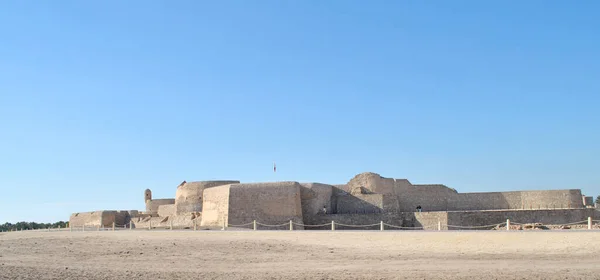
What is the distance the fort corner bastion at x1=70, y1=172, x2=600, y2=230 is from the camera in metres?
26.8

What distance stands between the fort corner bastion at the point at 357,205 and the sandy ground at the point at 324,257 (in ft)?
28.2

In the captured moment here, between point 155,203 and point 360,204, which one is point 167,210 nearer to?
point 155,203

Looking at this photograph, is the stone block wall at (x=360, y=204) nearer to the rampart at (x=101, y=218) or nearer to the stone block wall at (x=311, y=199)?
the stone block wall at (x=311, y=199)

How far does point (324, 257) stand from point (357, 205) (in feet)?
57.8

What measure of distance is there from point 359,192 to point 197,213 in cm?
943

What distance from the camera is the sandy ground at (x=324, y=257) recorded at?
11.0 meters

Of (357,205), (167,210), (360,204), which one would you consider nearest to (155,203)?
(167,210)

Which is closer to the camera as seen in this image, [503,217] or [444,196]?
[503,217]

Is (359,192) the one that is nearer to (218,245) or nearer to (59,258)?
(218,245)

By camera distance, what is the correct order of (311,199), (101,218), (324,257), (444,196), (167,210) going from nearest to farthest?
(324,257) → (311,199) → (444,196) → (167,210) → (101,218)

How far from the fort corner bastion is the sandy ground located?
861 cm

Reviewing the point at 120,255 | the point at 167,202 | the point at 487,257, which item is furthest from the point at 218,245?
the point at 167,202

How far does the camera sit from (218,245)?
1644 centimetres

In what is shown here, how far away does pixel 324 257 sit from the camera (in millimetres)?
13539
